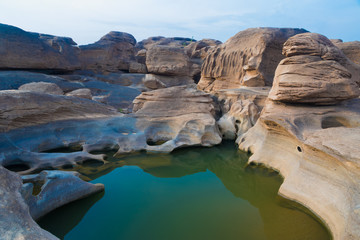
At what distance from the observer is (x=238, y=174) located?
12.4 ft

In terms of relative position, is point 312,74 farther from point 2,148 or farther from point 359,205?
point 2,148

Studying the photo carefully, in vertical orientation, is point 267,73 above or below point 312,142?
above

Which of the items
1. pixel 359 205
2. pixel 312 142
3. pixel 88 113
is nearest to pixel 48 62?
pixel 88 113

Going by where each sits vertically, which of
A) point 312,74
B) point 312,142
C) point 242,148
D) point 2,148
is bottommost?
point 242,148

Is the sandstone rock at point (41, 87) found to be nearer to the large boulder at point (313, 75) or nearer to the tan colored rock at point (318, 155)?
the tan colored rock at point (318, 155)

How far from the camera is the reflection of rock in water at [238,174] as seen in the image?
7.90ft

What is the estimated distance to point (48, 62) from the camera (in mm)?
9328

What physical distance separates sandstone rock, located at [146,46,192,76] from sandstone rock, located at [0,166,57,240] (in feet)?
31.9

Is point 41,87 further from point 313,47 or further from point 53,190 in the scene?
point 313,47

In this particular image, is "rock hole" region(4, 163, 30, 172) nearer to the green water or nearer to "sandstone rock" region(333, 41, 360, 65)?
the green water

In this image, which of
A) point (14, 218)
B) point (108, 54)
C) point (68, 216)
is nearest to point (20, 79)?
point (108, 54)

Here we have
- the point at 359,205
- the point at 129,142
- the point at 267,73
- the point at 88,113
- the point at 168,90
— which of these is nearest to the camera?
the point at 359,205

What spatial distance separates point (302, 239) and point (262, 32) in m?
6.26

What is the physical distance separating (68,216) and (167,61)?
379 inches
